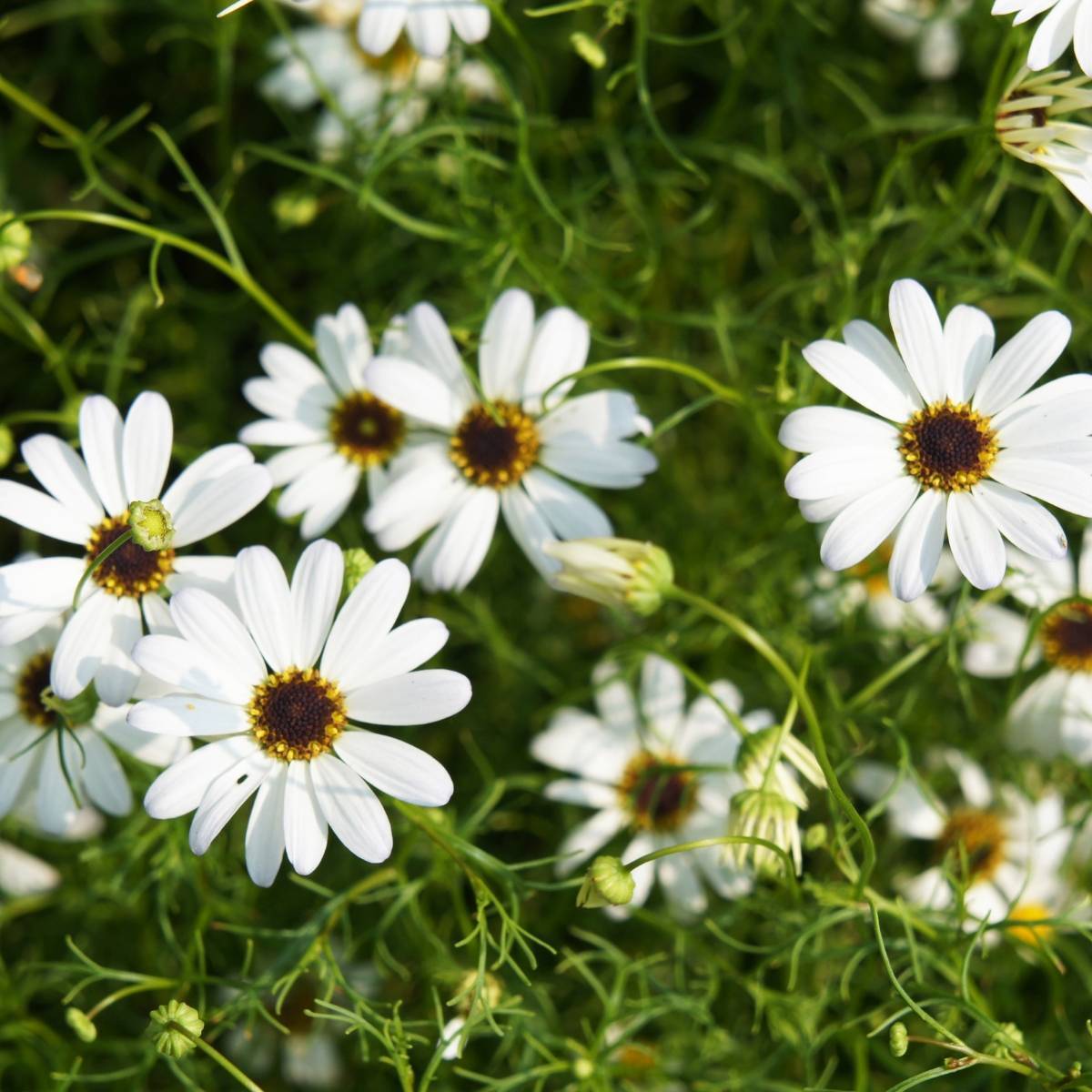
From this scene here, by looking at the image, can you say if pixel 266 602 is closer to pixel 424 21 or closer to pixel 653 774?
pixel 653 774

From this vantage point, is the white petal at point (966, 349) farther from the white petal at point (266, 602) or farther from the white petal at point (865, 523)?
the white petal at point (266, 602)

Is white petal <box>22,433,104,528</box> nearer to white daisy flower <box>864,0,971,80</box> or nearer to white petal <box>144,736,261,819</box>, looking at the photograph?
white petal <box>144,736,261,819</box>

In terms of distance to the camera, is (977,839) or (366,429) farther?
(977,839)

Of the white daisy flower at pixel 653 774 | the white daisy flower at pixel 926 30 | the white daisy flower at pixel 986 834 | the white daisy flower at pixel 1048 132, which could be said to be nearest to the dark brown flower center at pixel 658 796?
the white daisy flower at pixel 653 774

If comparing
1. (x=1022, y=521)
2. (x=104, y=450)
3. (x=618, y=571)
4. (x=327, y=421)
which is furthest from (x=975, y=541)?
(x=104, y=450)

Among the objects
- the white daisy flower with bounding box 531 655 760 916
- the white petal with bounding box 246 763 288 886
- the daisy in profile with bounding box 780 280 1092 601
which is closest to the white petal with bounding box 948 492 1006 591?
the daisy in profile with bounding box 780 280 1092 601

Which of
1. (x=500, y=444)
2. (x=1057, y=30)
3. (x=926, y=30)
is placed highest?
(x=926, y=30)

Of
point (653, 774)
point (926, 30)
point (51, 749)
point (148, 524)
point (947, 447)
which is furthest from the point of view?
point (926, 30)

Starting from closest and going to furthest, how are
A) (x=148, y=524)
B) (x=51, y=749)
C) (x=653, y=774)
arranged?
(x=148, y=524), (x=51, y=749), (x=653, y=774)

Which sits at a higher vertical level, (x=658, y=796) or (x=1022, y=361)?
(x=1022, y=361)
